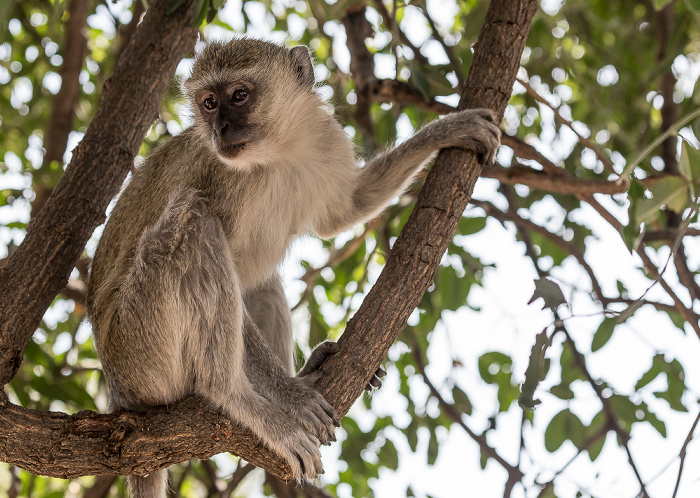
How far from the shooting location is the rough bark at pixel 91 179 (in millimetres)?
3646

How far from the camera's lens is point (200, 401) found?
3514 mm

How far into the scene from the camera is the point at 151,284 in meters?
3.62

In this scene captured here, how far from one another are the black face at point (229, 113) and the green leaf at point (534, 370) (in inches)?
74.3

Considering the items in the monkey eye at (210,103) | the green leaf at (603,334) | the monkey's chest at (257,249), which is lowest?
the monkey's chest at (257,249)

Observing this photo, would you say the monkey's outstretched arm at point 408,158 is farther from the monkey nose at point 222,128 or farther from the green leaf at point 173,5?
the green leaf at point 173,5

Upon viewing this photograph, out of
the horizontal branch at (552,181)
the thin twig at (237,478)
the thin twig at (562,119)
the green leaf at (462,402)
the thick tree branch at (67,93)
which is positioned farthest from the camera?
the thick tree branch at (67,93)

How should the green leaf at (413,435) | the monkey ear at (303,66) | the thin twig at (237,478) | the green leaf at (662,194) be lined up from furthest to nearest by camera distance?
the green leaf at (413,435) → the monkey ear at (303,66) → the thin twig at (237,478) → the green leaf at (662,194)

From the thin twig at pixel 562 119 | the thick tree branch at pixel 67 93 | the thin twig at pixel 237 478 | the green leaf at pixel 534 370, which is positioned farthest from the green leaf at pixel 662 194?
the thick tree branch at pixel 67 93

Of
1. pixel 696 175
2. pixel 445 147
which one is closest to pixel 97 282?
pixel 445 147

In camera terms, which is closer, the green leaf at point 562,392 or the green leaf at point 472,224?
the green leaf at point 562,392

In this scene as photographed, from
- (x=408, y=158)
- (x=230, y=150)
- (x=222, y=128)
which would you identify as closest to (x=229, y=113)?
(x=222, y=128)

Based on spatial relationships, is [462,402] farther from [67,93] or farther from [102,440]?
[67,93]

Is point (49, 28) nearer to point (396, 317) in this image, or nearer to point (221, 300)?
point (221, 300)

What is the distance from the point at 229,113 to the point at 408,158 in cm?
107
